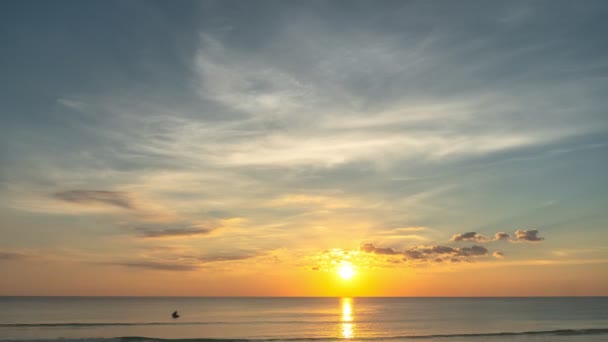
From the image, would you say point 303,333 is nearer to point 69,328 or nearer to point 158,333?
point 158,333

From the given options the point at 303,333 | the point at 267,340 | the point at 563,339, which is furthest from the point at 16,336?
the point at 563,339

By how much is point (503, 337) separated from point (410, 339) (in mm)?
13068

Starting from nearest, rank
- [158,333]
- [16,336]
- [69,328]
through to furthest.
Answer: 1. [16,336]
2. [158,333]
3. [69,328]

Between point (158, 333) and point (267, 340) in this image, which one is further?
point (158, 333)

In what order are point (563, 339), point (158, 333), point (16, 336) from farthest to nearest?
point (158, 333) → point (16, 336) → point (563, 339)

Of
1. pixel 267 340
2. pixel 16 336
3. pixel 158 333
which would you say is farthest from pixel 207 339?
pixel 16 336

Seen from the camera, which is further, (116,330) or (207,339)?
(116,330)

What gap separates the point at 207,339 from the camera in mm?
72000

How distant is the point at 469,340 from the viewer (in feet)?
230

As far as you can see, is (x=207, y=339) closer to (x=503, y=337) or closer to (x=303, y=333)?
(x=303, y=333)

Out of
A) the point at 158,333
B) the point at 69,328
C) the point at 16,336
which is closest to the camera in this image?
the point at 16,336

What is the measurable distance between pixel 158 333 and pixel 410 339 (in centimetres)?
3948

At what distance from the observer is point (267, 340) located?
232ft

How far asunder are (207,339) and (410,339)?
28.3m
